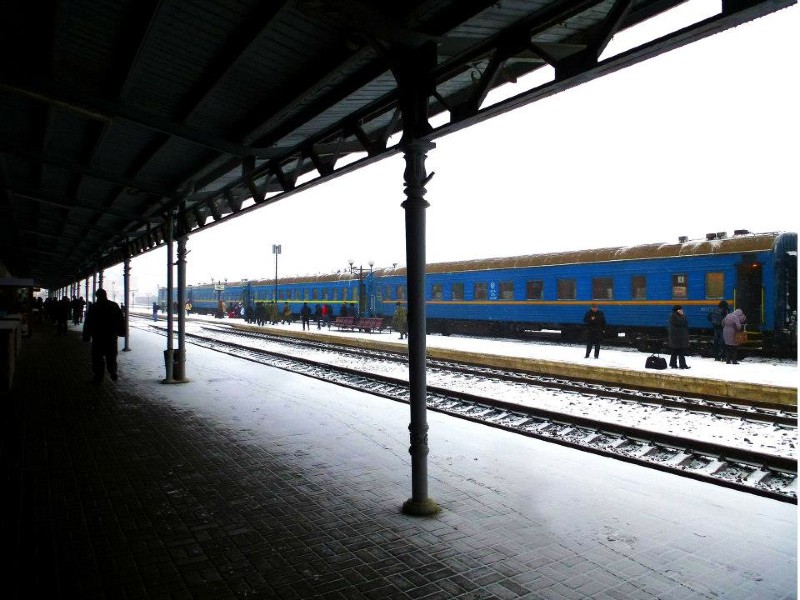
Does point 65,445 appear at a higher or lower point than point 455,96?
lower

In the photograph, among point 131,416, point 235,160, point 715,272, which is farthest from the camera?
point 715,272

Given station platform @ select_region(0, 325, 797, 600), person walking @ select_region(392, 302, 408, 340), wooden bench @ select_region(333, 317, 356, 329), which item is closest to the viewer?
station platform @ select_region(0, 325, 797, 600)

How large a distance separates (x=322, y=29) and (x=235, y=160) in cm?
417

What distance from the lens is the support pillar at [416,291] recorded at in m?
4.46

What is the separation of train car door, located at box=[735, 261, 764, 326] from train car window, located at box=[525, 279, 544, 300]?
6.52 meters

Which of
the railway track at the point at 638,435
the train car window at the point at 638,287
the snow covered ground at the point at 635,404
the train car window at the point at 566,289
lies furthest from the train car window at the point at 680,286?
the railway track at the point at 638,435

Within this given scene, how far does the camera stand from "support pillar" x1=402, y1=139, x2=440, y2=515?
4.46m

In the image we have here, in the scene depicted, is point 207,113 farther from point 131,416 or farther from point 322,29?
point 131,416

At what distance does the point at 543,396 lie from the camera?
31.6 feet

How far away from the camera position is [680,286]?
16.0 metres

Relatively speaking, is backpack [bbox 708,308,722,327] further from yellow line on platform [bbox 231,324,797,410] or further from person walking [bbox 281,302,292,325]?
person walking [bbox 281,302,292,325]

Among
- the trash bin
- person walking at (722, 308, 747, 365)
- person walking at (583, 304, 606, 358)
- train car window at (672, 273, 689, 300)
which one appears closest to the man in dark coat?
the trash bin

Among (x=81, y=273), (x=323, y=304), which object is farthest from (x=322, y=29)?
(x=81, y=273)

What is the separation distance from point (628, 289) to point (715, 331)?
130 inches
